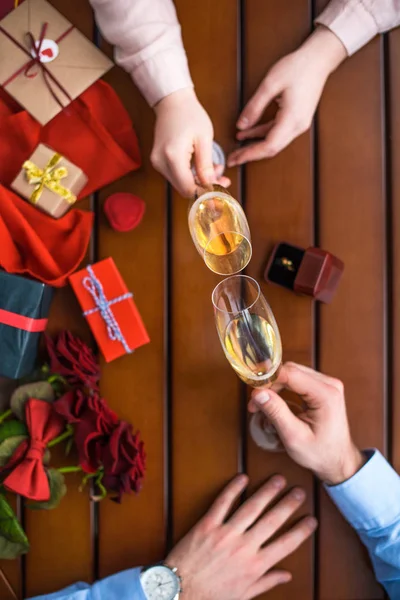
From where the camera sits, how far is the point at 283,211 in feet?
3.48

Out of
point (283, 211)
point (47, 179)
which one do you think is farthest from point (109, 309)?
point (283, 211)

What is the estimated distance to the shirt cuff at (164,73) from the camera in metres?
0.99

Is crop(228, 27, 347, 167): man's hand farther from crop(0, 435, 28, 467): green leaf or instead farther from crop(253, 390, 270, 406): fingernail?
crop(0, 435, 28, 467): green leaf

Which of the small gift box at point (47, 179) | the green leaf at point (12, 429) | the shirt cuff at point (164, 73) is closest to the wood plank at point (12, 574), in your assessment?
the green leaf at point (12, 429)

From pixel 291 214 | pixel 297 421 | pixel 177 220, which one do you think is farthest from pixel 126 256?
pixel 297 421

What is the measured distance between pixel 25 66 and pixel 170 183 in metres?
→ 0.31

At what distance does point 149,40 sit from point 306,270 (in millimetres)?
438

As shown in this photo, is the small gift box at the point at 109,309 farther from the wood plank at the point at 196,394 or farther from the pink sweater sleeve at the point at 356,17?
Result: the pink sweater sleeve at the point at 356,17

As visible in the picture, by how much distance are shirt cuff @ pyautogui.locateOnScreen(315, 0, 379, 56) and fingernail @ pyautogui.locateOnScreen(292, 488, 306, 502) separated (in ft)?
2.40

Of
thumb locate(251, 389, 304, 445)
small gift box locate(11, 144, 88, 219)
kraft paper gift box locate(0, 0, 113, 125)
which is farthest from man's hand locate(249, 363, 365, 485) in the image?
kraft paper gift box locate(0, 0, 113, 125)

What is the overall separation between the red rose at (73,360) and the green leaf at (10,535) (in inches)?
8.6

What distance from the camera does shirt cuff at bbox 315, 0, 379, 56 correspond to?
1.01m

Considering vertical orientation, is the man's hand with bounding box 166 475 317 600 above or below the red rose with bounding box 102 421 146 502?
below

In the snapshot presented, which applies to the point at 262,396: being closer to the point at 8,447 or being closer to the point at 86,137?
the point at 8,447
